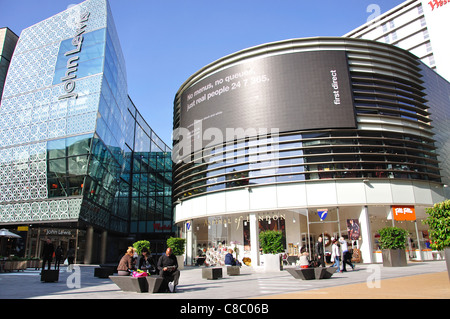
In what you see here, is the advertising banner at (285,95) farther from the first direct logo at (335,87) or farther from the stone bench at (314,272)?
the stone bench at (314,272)

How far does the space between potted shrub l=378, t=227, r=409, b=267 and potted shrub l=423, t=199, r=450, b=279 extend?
10.9 meters

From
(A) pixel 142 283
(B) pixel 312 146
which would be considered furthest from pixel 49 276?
(B) pixel 312 146

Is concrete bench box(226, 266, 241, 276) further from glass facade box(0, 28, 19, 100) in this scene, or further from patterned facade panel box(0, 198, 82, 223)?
glass facade box(0, 28, 19, 100)

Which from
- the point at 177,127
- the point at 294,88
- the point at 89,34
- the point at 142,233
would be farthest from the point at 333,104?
the point at 142,233

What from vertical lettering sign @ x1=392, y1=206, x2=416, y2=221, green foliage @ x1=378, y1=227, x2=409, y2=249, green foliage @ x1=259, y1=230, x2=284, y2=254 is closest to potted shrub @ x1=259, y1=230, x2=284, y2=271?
green foliage @ x1=259, y1=230, x2=284, y2=254

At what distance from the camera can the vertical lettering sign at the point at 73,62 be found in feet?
114

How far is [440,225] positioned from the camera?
9.72 m

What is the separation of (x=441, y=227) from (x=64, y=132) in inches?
1286

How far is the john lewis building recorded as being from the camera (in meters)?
32.9

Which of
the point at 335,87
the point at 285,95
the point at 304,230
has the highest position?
the point at 335,87

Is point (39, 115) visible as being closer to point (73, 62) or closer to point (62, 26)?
point (73, 62)

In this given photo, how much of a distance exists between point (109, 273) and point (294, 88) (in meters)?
20.7

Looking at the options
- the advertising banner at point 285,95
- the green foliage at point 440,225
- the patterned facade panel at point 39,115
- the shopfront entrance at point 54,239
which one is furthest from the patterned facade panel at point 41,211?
the green foliage at point 440,225

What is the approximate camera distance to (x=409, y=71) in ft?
108
